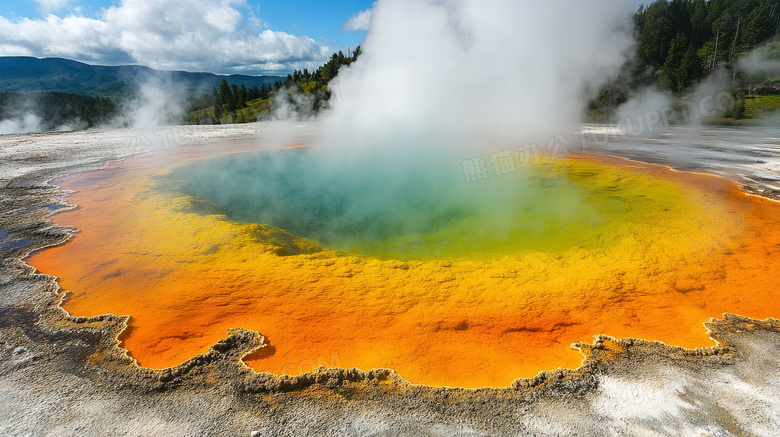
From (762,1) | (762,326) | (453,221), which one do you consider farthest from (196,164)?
(762,1)

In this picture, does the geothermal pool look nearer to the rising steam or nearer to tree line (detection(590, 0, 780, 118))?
the rising steam

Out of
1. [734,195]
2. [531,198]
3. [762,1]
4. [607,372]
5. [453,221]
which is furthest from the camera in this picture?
[762,1]

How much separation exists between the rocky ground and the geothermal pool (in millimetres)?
222

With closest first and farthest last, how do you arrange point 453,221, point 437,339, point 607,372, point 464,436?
point 464,436
point 607,372
point 437,339
point 453,221

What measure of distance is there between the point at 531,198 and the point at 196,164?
Result: 1209 centimetres

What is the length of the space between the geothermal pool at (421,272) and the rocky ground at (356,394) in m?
0.22

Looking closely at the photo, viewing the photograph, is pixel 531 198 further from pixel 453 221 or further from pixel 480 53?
pixel 480 53

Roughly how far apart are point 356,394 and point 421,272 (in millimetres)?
2513

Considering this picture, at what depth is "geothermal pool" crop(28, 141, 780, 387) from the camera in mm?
3609

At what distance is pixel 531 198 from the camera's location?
30.8 feet

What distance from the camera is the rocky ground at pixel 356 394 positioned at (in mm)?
2537

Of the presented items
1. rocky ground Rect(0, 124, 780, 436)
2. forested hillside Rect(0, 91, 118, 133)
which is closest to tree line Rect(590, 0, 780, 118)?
Result: rocky ground Rect(0, 124, 780, 436)

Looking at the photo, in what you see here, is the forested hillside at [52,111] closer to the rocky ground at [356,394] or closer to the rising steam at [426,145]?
the rising steam at [426,145]

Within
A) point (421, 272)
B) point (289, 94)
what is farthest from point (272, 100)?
point (421, 272)
